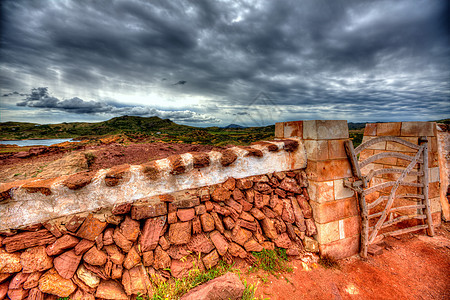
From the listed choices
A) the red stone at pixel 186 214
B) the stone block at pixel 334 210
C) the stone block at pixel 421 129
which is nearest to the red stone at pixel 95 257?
the red stone at pixel 186 214

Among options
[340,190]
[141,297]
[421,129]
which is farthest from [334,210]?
[141,297]

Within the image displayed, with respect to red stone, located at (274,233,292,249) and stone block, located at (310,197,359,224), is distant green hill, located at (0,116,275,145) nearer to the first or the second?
stone block, located at (310,197,359,224)

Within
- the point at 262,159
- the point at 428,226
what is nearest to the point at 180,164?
the point at 262,159

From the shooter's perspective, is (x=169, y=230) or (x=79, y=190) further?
(x=169, y=230)

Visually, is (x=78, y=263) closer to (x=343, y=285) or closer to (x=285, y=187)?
(x=285, y=187)

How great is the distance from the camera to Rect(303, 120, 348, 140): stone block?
3.64 meters

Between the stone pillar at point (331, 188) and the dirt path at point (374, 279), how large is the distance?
439mm

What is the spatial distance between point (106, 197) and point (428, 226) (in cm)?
776

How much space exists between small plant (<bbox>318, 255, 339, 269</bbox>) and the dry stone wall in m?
0.22

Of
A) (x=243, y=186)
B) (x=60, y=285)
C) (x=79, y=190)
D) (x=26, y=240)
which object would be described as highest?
(x=79, y=190)

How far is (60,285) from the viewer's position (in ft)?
7.70

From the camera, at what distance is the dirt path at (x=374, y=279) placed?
2.99m

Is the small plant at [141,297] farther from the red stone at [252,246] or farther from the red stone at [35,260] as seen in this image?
the red stone at [252,246]

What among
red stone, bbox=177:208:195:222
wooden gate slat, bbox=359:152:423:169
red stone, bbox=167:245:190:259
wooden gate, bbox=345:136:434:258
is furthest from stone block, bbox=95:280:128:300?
wooden gate slat, bbox=359:152:423:169
